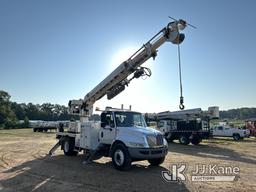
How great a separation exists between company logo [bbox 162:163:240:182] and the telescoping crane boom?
16.7 feet

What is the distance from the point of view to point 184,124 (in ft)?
93.3

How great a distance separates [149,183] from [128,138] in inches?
113

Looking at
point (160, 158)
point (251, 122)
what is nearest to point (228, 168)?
point (160, 158)

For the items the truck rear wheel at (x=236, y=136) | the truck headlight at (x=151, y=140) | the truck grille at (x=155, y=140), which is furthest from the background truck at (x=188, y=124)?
the truck headlight at (x=151, y=140)

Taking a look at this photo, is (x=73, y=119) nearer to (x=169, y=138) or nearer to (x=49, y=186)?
(x=49, y=186)

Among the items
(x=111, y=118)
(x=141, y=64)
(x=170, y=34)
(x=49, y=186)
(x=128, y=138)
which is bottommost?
(x=49, y=186)

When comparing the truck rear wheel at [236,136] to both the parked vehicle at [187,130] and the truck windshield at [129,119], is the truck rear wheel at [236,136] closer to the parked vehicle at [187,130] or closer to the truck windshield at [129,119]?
the parked vehicle at [187,130]

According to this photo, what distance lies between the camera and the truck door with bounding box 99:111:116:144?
1313cm

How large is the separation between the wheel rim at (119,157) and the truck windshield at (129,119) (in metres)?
1.32

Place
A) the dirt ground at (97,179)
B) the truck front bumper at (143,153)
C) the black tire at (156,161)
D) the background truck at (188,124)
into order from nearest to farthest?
1. the dirt ground at (97,179)
2. the truck front bumper at (143,153)
3. the black tire at (156,161)
4. the background truck at (188,124)

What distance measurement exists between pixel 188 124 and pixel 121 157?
1706cm

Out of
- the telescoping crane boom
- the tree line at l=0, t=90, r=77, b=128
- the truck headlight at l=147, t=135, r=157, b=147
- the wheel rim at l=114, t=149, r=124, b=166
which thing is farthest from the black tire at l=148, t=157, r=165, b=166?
the tree line at l=0, t=90, r=77, b=128

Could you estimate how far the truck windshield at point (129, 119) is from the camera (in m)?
13.1

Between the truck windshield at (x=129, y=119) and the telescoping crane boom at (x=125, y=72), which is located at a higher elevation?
the telescoping crane boom at (x=125, y=72)
